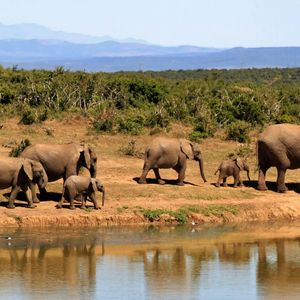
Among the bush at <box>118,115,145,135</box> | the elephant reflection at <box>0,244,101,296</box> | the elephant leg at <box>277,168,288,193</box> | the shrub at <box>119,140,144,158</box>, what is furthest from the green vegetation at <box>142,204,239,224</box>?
the bush at <box>118,115,145,135</box>

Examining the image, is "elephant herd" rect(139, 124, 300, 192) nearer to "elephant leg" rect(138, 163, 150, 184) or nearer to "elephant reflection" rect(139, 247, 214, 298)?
"elephant leg" rect(138, 163, 150, 184)

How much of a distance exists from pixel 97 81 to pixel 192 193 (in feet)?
51.8

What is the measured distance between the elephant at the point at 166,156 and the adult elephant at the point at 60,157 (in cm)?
224

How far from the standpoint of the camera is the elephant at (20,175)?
2394cm

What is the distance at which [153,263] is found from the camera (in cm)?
2038

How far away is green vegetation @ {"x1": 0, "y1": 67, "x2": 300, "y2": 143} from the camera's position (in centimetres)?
3603

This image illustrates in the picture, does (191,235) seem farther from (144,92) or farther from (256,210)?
(144,92)

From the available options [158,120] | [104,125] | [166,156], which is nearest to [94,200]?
[166,156]

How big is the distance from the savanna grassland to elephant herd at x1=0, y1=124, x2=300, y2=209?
390mm

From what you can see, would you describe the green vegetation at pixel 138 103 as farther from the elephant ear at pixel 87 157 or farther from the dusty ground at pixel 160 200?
the elephant ear at pixel 87 157

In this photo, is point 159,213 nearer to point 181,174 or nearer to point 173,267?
point 181,174

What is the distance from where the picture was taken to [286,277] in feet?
62.6

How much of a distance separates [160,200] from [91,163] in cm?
A: 190

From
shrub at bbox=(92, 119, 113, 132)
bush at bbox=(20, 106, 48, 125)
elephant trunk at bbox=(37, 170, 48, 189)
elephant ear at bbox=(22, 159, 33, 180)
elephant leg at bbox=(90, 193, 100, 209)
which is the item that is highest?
bush at bbox=(20, 106, 48, 125)
